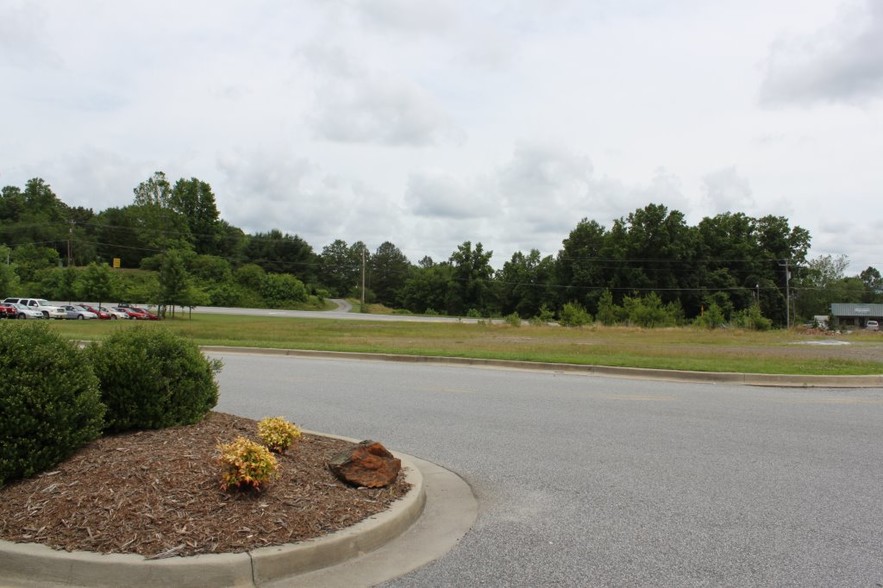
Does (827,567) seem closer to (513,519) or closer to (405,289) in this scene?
(513,519)

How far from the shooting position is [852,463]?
7102 mm

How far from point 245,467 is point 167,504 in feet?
1.73

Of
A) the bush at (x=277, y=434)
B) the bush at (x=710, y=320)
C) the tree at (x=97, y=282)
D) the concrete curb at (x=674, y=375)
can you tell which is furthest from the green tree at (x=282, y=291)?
the bush at (x=277, y=434)

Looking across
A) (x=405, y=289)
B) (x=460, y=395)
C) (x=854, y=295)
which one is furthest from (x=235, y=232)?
(x=460, y=395)

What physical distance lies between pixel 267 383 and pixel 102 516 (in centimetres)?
882

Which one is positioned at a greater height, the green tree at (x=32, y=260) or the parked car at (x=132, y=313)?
the green tree at (x=32, y=260)

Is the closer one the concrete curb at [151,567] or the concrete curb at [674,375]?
the concrete curb at [151,567]

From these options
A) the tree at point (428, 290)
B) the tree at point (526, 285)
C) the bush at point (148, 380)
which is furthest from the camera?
the tree at point (428, 290)

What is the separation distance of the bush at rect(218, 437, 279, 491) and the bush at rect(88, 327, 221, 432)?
170 centimetres

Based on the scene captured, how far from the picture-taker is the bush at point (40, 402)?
4.57 m

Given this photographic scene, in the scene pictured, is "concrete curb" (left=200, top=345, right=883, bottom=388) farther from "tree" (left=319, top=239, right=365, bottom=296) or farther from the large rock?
"tree" (left=319, top=239, right=365, bottom=296)

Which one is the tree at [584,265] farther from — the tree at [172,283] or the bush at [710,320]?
the tree at [172,283]

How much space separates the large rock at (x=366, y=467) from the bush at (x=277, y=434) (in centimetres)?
48

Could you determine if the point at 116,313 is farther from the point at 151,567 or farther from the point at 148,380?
the point at 151,567
